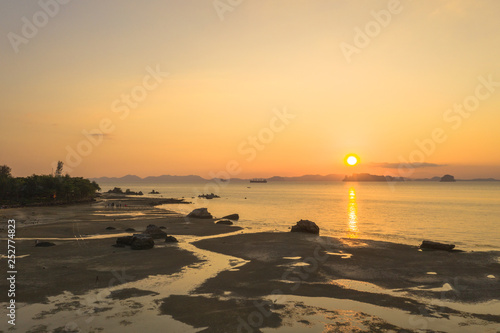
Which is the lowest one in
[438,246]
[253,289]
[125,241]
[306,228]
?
[438,246]

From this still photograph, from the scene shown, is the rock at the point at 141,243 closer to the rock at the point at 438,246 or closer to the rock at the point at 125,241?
the rock at the point at 125,241

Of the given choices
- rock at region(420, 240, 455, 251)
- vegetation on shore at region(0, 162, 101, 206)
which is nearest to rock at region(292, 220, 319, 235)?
rock at region(420, 240, 455, 251)

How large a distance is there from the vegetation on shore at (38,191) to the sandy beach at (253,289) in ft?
223

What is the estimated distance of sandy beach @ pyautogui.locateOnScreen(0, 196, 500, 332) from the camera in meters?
15.0

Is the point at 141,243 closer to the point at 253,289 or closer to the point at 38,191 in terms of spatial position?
the point at 253,289

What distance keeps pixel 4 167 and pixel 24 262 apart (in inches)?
5330

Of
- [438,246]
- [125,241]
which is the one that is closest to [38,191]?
[125,241]

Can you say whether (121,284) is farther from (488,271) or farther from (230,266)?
(488,271)

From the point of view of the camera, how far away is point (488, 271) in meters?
24.7

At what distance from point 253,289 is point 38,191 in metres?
95.1

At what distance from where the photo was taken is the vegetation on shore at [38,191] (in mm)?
87869

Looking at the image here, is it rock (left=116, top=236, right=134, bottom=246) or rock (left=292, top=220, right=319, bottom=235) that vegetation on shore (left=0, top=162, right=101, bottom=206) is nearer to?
rock (left=116, top=236, right=134, bottom=246)

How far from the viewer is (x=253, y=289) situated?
782 inches

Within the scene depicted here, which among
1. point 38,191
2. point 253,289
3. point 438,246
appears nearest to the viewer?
point 253,289
